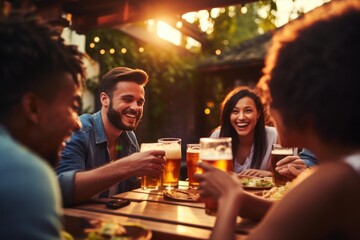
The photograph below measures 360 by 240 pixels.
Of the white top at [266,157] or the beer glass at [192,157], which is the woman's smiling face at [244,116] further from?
the beer glass at [192,157]

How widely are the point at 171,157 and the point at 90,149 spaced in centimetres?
68

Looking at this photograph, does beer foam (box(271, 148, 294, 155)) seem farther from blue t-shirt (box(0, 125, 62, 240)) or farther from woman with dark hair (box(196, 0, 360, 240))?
blue t-shirt (box(0, 125, 62, 240))

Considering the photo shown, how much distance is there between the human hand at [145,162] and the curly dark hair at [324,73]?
1.03 meters

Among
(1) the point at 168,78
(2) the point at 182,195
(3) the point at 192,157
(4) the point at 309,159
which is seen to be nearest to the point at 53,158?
(2) the point at 182,195

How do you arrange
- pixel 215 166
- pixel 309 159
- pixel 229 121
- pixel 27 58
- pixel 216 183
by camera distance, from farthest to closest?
pixel 229 121
pixel 309 159
pixel 215 166
pixel 216 183
pixel 27 58

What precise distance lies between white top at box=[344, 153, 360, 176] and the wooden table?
60 cm

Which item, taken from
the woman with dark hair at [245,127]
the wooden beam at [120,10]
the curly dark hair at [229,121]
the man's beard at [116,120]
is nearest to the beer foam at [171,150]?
the man's beard at [116,120]

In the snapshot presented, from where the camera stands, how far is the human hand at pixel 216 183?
1.44 metres

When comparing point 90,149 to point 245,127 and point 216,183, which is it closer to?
point 216,183

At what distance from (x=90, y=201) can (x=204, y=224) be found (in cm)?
77

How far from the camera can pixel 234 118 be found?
3939mm

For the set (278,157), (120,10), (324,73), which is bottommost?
(278,157)

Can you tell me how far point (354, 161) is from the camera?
106cm

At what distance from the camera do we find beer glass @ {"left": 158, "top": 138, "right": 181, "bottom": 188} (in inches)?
90.7
